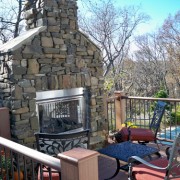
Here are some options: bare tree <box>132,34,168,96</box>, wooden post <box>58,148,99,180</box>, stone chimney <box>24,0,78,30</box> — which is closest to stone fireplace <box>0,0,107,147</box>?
stone chimney <box>24,0,78,30</box>

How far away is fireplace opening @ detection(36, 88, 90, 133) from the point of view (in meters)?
3.67

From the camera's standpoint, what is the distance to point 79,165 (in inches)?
46.3

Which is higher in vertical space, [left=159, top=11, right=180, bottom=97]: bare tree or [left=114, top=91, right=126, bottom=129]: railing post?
[left=159, top=11, right=180, bottom=97]: bare tree

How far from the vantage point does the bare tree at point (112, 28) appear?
39.1 feet

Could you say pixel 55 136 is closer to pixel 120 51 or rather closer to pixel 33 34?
pixel 33 34

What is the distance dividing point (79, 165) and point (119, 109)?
149 inches

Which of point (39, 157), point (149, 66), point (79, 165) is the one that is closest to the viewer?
point (79, 165)

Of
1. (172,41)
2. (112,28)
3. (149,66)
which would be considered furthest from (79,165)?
(149,66)

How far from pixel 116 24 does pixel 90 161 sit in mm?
11844

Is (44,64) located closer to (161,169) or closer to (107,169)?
(107,169)

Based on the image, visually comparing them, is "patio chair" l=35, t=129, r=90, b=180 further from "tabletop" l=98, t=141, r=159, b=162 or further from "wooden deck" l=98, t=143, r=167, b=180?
"wooden deck" l=98, t=143, r=167, b=180

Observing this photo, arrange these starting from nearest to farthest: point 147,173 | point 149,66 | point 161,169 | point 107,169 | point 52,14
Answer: point 161,169 < point 147,173 < point 107,169 < point 52,14 < point 149,66

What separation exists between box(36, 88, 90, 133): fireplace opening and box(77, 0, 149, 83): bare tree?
780 centimetres

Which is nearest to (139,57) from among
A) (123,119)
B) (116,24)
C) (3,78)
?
(116,24)
